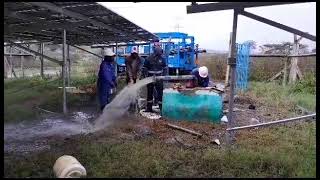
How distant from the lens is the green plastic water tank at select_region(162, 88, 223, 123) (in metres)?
8.87

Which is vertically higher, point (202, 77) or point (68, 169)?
point (202, 77)

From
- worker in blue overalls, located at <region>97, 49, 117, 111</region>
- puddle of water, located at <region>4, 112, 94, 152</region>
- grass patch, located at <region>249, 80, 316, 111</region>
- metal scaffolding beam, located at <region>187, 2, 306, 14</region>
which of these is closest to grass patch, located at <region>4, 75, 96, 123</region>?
puddle of water, located at <region>4, 112, 94, 152</region>

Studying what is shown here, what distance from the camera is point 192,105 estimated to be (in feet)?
29.7

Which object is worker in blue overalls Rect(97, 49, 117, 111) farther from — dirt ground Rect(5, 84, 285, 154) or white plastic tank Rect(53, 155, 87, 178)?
white plastic tank Rect(53, 155, 87, 178)

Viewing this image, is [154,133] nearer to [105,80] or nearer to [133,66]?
[105,80]

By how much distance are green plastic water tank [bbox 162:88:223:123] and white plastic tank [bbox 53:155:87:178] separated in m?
4.38

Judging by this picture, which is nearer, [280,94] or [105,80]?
[105,80]

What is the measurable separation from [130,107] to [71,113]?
1.48 metres

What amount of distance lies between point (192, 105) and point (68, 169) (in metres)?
4.67

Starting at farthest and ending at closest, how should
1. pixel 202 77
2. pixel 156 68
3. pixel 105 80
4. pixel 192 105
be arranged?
pixel 156 68 < pixel 202 77 < pixel 105 80 < pixel 192 105

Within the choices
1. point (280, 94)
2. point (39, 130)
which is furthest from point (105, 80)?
point (280, 94)

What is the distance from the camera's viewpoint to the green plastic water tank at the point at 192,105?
887cm

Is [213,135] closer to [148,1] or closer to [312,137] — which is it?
[312,137]

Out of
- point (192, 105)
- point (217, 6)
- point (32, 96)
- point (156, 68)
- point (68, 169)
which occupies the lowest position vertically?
point (68, 169)
